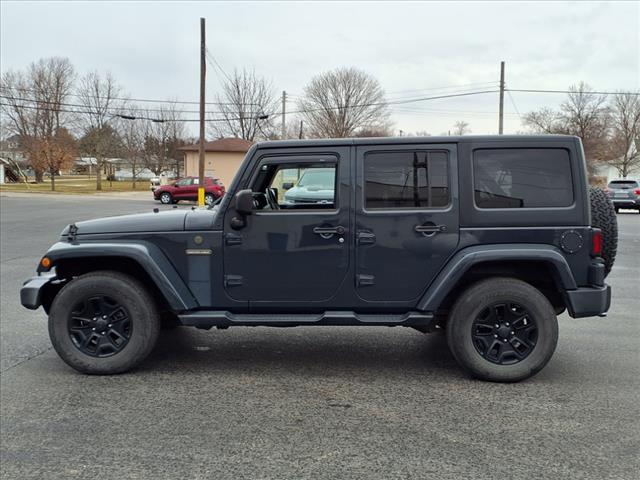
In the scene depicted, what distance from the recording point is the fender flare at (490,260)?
4.12m

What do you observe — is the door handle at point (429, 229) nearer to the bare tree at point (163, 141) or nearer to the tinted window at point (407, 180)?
the tinted window at point (407, 180)

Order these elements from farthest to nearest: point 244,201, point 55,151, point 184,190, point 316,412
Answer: point 55,151 < point 184,190 < point 244,201 < point 316,412

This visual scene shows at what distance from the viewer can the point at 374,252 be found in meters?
4.26

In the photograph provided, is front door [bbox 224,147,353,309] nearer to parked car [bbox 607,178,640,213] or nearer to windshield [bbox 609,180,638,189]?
parked car [bbox 607,178,640,213]

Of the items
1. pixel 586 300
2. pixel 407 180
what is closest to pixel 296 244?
pixel 407 180

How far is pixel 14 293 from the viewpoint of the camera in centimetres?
744

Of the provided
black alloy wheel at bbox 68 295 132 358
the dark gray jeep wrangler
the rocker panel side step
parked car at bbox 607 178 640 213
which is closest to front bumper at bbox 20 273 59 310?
the dark gray jeep wrangler

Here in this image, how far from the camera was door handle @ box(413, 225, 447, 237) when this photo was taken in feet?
13.8

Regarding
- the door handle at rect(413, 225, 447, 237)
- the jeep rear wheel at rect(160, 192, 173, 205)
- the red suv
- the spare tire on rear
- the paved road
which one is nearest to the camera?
the paved road

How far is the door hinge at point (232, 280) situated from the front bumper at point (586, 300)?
2585 millimetres

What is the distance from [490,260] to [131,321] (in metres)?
2.91

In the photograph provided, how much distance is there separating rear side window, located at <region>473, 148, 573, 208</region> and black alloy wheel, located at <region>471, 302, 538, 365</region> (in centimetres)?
84

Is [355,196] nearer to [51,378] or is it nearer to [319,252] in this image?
[319,252]

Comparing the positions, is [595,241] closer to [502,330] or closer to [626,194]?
[502,330]
